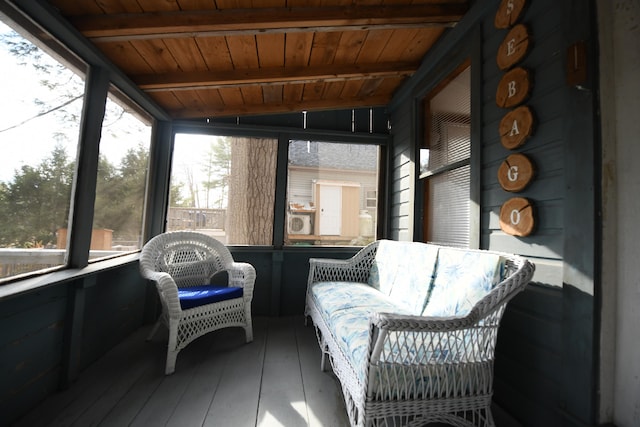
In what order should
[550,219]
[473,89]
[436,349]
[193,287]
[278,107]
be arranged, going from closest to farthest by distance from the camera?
[436,349], [550,219], [473,89], [193,287], [278,107]

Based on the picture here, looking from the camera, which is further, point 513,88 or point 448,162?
point 448,162

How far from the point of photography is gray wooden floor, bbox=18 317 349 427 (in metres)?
1.38

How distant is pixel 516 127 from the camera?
58.0 inches

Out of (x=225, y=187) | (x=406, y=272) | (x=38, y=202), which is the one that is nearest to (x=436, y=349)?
(x=406, y=272)

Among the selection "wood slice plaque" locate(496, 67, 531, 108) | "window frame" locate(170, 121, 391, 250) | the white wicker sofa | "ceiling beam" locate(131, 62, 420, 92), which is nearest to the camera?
the white wicker sofa

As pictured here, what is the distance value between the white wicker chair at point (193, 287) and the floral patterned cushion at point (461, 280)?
1.49 m

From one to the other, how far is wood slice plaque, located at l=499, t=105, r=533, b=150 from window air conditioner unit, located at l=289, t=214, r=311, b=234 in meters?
2.04

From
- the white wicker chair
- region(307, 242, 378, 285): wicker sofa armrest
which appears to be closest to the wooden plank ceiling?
the white wicker chair

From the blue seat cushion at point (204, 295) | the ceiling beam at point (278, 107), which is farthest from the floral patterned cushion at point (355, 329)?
the ceiling beam at point (278, 107)

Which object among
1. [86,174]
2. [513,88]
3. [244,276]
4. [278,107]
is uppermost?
[278,107]

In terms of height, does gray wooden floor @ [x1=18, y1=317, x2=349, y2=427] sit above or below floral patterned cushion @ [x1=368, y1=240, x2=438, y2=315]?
below

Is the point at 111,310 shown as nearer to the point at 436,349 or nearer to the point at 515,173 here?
the point at 436,349

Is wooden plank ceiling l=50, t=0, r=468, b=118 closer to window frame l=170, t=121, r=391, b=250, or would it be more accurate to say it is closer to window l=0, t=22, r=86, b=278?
window frame l=170, t=121, r=391, b=250

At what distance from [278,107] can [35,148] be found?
2.03m
